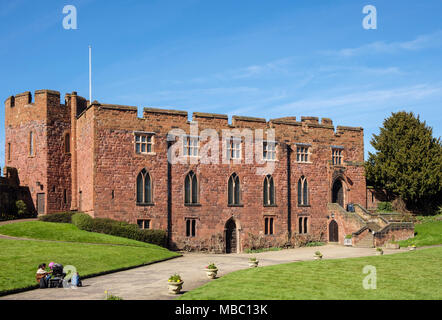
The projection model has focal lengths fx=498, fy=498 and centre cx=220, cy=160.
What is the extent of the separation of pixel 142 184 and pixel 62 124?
1062 cm

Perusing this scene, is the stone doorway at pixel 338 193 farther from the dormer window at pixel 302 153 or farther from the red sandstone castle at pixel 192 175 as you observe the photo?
the dormer window at pixel 302 153

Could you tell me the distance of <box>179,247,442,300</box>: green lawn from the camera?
1862 cm

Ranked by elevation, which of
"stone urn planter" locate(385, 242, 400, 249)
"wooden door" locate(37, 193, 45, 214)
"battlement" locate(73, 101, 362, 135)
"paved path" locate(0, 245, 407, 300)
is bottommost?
"stone urn planter" locate(385, 242, 400, 249)

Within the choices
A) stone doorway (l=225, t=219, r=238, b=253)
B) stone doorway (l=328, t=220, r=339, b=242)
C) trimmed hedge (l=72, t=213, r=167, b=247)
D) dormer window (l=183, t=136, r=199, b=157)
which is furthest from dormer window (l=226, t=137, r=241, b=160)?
stone doorway (l=328, t=220, r=339, b=242)

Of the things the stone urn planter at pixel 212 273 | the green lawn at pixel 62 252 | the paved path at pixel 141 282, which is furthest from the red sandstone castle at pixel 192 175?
the stone urn planter at pixel 212 273

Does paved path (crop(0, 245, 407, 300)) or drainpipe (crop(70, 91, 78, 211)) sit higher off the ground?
drainpipe (crop(70, 91, 78, 211))

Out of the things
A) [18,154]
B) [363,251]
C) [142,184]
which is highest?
[18,154]

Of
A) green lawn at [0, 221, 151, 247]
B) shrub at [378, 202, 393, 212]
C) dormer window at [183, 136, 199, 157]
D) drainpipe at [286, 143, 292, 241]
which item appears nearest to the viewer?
green lawn at [0, 221, 151, 247]

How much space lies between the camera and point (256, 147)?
43.6 metres

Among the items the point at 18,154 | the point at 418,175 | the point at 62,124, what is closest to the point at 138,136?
the point at 62,124

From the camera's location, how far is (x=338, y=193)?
48.8m

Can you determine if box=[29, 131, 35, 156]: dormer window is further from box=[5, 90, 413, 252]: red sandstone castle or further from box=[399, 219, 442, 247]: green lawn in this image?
box=[399, 219, 442, 247]: green lawn

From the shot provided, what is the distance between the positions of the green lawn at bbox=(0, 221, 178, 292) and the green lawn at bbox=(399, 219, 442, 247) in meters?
19.1
